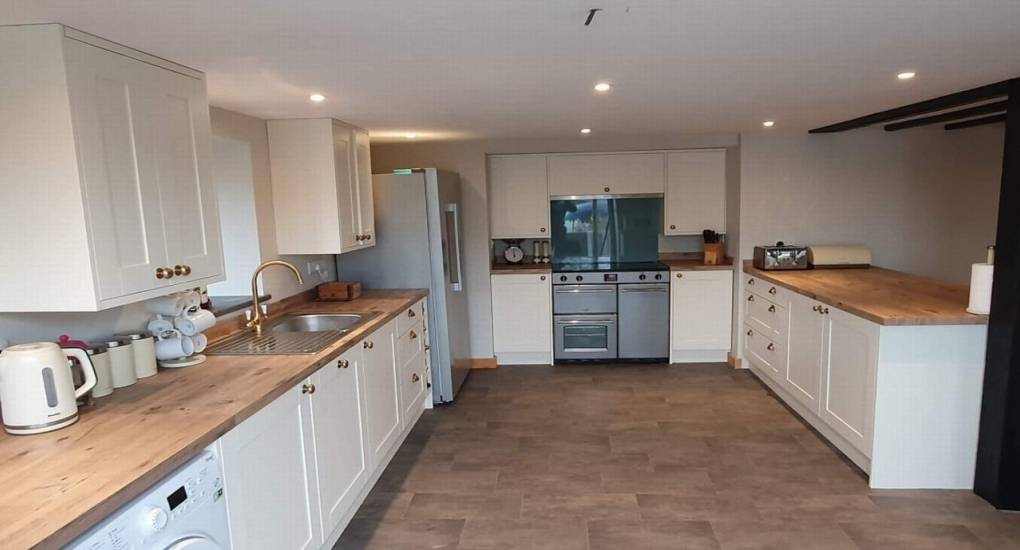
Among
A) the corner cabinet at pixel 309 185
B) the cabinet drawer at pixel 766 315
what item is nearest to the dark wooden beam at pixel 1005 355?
the cabinet drawer at pixel 766 315

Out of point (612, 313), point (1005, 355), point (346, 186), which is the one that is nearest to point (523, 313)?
point (612, 313)

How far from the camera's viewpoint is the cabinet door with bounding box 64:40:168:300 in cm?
164

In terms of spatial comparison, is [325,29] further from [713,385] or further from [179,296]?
[713,385]

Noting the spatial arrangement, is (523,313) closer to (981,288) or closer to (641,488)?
(641,488)

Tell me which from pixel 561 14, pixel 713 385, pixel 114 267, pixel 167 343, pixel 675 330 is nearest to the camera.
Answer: pixel 561 14

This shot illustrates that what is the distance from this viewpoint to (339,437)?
245 cm

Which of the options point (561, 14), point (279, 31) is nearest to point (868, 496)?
point (561, 14)

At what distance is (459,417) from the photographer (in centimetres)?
395

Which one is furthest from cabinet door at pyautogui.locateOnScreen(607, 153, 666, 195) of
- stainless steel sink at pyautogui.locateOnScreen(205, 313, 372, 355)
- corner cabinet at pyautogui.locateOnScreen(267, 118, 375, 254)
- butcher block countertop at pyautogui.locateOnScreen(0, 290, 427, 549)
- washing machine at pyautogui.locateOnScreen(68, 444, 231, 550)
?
washing machine at pyautogui.locateOnScreen(68, 444, 231, 550)

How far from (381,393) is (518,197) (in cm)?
260

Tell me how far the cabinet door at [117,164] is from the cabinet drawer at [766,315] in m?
3.70

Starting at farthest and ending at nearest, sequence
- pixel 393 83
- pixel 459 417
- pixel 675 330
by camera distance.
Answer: pixel 675 330 < pixel 459 417 < pixel 393 83

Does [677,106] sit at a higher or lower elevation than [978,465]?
higher

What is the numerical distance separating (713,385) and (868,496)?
172 centimetres
